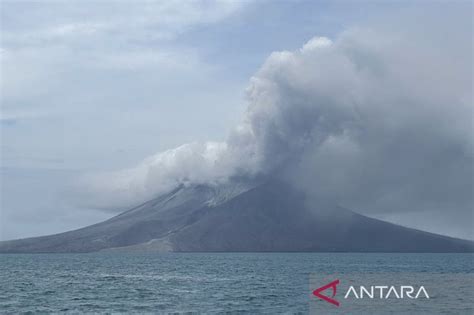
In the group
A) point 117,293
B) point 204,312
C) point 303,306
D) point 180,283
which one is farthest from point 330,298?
point 180,283

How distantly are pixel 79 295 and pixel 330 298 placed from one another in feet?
95.9

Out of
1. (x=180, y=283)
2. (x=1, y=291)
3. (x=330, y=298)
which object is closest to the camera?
(x=330, y=298)

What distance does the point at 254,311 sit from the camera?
64.6m

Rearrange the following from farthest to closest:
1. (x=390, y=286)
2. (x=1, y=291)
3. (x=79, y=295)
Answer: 1. (x=390, y=286)
2. (x=1, y=291)
3. (x=79, y=295)

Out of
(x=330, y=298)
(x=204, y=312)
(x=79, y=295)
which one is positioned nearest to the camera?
(x=204, y=312)

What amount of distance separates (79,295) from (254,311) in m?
25.5

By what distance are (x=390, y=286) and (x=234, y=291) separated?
22449mm

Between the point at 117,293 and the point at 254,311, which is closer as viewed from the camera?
the point at 254,311

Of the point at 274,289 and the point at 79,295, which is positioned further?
the point at 274,289

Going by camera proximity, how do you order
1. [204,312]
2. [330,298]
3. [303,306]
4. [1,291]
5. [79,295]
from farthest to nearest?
[1,291] → [79,295] → [330,298] → [303,306] → [204,312]

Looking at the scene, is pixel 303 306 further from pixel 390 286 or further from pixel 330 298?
pixel 390 286

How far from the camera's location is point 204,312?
62656mm

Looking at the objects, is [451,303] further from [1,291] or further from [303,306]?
[1,291]

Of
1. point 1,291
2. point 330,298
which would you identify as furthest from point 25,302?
point 330,298
